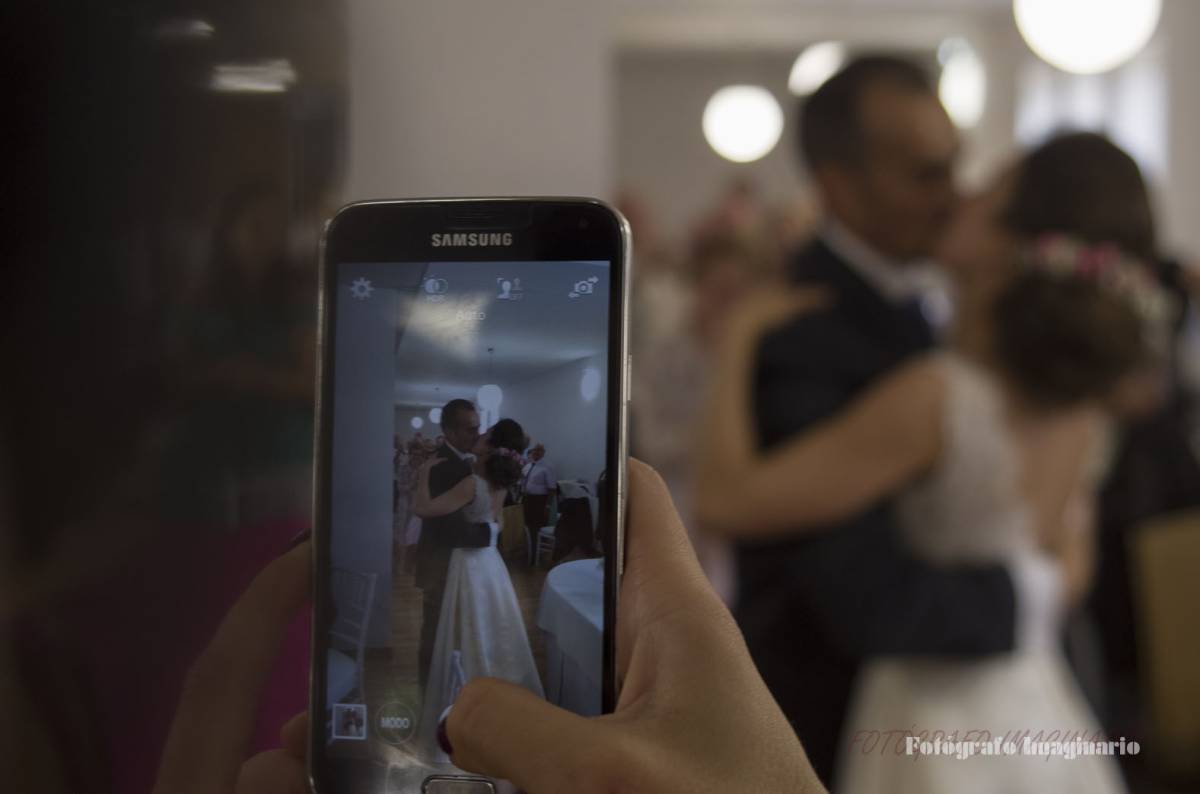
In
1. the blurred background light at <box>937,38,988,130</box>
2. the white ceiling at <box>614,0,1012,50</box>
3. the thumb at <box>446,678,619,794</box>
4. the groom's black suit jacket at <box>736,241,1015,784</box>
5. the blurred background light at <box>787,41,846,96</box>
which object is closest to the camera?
the thumb at <box>446,678,619,794</box>

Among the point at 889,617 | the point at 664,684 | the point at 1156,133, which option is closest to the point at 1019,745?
the point at 664,684

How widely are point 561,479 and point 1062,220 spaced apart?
1.18 feet

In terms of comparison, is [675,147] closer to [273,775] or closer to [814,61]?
[814,61]

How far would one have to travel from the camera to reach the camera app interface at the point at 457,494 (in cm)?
18

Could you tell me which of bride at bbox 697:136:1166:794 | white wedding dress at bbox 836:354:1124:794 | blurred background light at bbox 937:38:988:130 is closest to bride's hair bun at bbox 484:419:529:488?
white wedding dress at bbox 836:354:1124:794

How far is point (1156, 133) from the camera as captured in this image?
34.9 inches

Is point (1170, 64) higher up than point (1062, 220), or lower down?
higher up

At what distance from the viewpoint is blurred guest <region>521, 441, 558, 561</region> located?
0.18 m

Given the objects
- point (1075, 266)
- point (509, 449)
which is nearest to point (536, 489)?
point (509, 449)

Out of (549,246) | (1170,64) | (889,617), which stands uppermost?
(1170,64)

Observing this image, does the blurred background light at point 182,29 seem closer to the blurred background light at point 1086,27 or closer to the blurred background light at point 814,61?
the blurred background light at point 1086,27

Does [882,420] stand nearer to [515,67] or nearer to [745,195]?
[515,67]

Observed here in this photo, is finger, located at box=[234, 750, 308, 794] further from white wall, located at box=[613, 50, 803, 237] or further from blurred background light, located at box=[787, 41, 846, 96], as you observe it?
white wall, located at box=[613, 50, 803, 237]

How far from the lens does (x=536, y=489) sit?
176 millimetres
